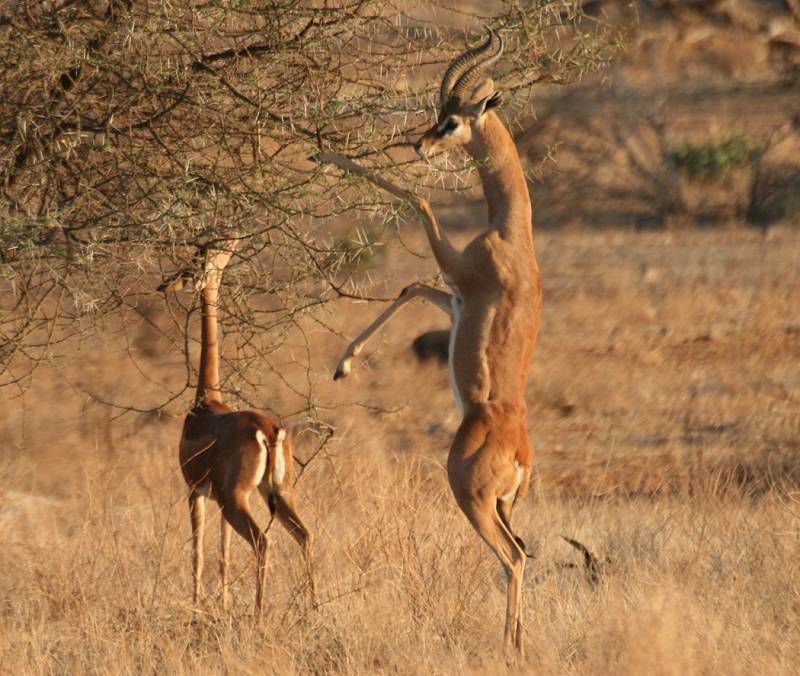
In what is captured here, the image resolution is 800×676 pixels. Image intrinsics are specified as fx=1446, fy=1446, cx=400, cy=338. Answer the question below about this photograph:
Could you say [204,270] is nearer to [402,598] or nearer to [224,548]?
[224,548]

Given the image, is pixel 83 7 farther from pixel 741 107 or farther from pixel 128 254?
pixel 741 107

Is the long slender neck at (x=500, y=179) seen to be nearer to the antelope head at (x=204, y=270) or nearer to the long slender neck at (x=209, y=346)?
the antelope head at (x=204, y=270)

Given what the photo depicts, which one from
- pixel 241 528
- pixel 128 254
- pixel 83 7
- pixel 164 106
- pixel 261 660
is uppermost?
pixel 83 7

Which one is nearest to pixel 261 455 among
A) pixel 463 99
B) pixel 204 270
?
pixel 204 270

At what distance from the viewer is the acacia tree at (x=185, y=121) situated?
16.2 feet

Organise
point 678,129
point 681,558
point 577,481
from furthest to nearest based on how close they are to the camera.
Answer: point 678,129
point 577,481
point 681,558

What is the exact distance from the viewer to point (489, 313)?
5.10m

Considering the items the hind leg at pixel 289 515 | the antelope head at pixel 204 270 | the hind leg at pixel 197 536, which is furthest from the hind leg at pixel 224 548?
the antelope head at pixel 204 270

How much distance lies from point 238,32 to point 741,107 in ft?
58.9

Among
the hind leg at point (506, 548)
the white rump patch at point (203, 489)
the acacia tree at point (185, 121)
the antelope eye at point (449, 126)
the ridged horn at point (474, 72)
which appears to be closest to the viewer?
the hind leg at point (506, 548)

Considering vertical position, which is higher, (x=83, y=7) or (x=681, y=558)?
(x=83, y=7)

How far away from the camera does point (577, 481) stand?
10023mm

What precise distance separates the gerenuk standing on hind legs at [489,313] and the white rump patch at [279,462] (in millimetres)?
637

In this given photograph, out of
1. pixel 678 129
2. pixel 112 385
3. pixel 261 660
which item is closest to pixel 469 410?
pixel 261 660
